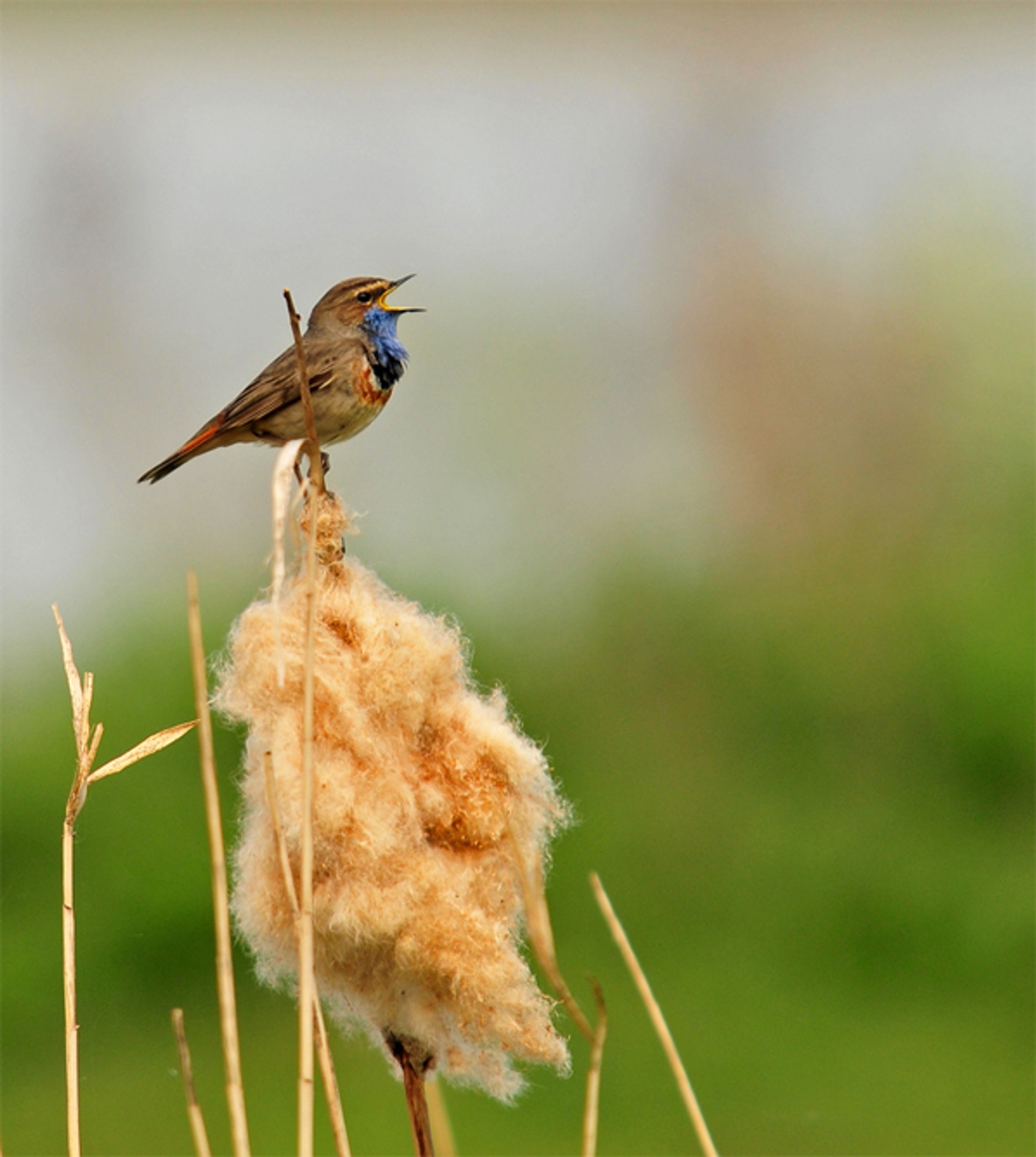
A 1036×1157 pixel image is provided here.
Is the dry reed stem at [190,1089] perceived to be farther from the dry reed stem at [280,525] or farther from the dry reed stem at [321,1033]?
the dry reed stem at [280,525]

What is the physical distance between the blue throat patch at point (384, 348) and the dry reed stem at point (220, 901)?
220 cm

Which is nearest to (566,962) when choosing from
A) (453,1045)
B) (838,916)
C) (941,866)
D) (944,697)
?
(838,916)

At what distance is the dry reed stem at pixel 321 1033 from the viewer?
2188 millimetres

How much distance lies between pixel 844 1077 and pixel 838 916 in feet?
2.85

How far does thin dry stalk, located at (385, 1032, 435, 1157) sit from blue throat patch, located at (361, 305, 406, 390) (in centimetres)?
210

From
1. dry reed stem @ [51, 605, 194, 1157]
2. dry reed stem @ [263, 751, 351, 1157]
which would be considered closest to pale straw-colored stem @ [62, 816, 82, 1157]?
dry reed stem @ [51, 605, 194, 1157]

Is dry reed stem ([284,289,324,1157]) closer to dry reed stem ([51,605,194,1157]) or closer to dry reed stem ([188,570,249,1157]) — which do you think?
dry reed stem ([188,570,249,1157])

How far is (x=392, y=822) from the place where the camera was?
2498 mm

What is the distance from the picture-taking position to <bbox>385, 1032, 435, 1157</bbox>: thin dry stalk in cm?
245

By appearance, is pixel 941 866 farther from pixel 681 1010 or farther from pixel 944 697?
pixel 681 1010

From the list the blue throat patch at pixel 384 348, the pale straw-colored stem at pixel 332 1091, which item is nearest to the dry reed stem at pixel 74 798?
the pale straw-colored stem at pixel 332 1091

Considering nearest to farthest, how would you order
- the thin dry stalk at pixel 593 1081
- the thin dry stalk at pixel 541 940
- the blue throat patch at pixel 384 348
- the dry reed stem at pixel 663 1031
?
the thin dry stalk at pixel 541 940, the thin dry stalk at pixel 593 1081, the dry reed stem at pixel 663 1031, the blue throat patch at pixel 384 348

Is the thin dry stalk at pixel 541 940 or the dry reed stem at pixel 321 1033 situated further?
the dry reed stem at pixel 321 1033

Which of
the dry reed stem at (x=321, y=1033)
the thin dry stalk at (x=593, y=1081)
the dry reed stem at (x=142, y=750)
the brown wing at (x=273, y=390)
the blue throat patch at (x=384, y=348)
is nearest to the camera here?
the thin dry stalk at (x=593, y=1081)
